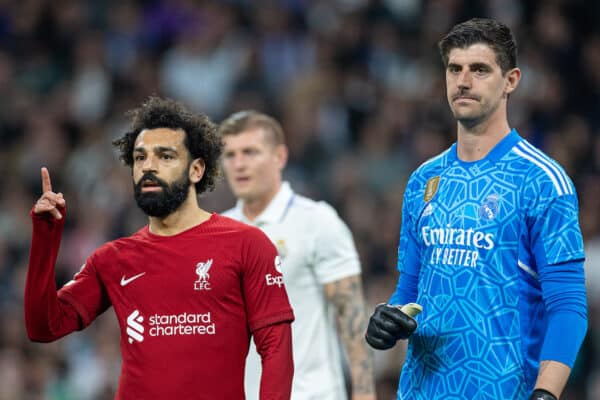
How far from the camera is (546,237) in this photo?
12.9 feet

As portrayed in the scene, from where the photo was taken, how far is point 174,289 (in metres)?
4.47

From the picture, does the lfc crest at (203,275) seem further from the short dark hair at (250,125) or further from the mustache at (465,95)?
the short dark hair at (250,125)

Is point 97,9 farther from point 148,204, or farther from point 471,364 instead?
point 471,364

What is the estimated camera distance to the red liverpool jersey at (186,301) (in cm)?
437

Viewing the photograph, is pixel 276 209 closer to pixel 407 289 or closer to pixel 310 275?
pixel 310 275

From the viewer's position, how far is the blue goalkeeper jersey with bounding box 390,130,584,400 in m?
3.99

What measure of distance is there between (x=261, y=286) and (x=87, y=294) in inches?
28.5

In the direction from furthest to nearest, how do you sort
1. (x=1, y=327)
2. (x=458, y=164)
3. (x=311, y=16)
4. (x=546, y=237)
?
(x=311, y=16) < (x=1, y=327) < (x=458, y=164) < (x=546, y=237)

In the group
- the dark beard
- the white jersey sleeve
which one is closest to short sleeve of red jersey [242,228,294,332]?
the dark beard

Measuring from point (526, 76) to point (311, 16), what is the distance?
2.77 metres

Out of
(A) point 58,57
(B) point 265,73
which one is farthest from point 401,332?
(A) point 58,57

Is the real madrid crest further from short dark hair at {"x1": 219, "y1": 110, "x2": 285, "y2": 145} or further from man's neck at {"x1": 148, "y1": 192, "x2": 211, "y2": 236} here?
short dark hair at {"x1": 219, "y1": 110, "x2": 285, "y2": 145}

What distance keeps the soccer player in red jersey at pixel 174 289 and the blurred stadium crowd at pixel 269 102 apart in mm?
3770

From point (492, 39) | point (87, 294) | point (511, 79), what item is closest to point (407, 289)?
point (511, 79)
